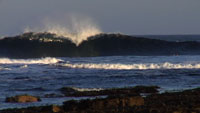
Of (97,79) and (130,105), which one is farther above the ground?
(97,79)

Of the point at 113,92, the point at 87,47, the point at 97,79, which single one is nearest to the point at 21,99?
the point at 113,92

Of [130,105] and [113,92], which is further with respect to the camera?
[113,92]

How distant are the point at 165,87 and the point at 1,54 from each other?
32275mm

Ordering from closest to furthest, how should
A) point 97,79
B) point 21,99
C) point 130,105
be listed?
1. point 130,105
2. point 21,99
3. point 97,79

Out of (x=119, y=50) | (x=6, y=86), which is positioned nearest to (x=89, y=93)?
(x=6, y=86)

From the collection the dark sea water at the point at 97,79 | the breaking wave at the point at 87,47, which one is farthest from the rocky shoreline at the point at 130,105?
the breaking wave at the point at 87,47

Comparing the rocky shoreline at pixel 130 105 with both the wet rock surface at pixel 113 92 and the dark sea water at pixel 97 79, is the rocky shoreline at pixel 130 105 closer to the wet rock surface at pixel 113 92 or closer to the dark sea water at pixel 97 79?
the dark sea water at pixel 97 79

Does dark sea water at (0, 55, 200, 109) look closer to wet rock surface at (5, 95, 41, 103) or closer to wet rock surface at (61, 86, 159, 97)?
wet rock surface at (5, 95, 41, 103)

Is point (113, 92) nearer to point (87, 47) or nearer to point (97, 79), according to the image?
point (97, 79)

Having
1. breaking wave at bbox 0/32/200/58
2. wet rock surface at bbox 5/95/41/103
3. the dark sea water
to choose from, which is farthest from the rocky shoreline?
breaking wave at bbox 0/32/200/58

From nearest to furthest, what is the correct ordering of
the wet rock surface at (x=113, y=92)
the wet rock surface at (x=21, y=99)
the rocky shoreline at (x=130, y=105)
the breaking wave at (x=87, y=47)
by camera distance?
the rocky shoreline at (x=130, y=105), the wet rock surface at (x=21, y=99), the wet rock surface at (x=113, y=92), the breaking wave at (x=87, y=47)

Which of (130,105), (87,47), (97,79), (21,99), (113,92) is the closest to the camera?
(130,105)

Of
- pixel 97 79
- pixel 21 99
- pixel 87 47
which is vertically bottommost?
pixel 21 99

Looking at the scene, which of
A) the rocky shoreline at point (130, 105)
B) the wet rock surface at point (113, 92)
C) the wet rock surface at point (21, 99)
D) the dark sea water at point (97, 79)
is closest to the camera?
the rocky shoreline at point (130, 105)
